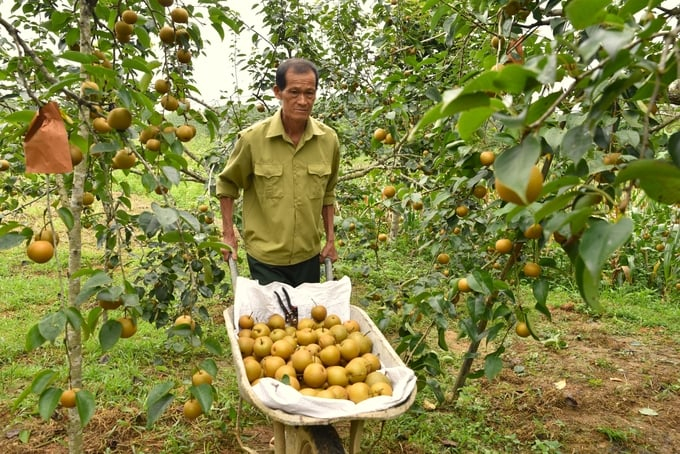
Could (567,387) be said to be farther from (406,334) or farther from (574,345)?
(406,334)

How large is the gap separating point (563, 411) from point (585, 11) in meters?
2.80

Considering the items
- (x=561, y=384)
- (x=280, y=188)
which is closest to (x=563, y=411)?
(x=561, y=384)

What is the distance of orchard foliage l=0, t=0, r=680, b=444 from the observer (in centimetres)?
74

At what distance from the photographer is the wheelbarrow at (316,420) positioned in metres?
1.47

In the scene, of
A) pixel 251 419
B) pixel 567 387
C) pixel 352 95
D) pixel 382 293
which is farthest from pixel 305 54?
pixel 567 387

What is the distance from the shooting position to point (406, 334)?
247 centimetres

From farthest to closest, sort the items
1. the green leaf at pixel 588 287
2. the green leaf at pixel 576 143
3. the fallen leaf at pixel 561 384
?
1. the fallen leaf at pixel 561 384
2. the green leaf at pixel 576 143
3. the green leaf at pixel 588 287

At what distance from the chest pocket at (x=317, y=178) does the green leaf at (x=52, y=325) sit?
162 cm

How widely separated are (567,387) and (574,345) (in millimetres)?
842

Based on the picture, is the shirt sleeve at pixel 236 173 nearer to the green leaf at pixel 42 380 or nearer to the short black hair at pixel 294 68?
the short black hair at pixel 294 68

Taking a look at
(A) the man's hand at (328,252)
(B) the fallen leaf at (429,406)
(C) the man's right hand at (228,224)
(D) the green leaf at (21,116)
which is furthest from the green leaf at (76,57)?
(B) the fallen leaf at (429,406)

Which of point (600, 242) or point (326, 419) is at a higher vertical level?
point (600, 242)

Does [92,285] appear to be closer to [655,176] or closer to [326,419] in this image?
[326,419]

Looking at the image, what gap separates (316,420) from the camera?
1.46 m
